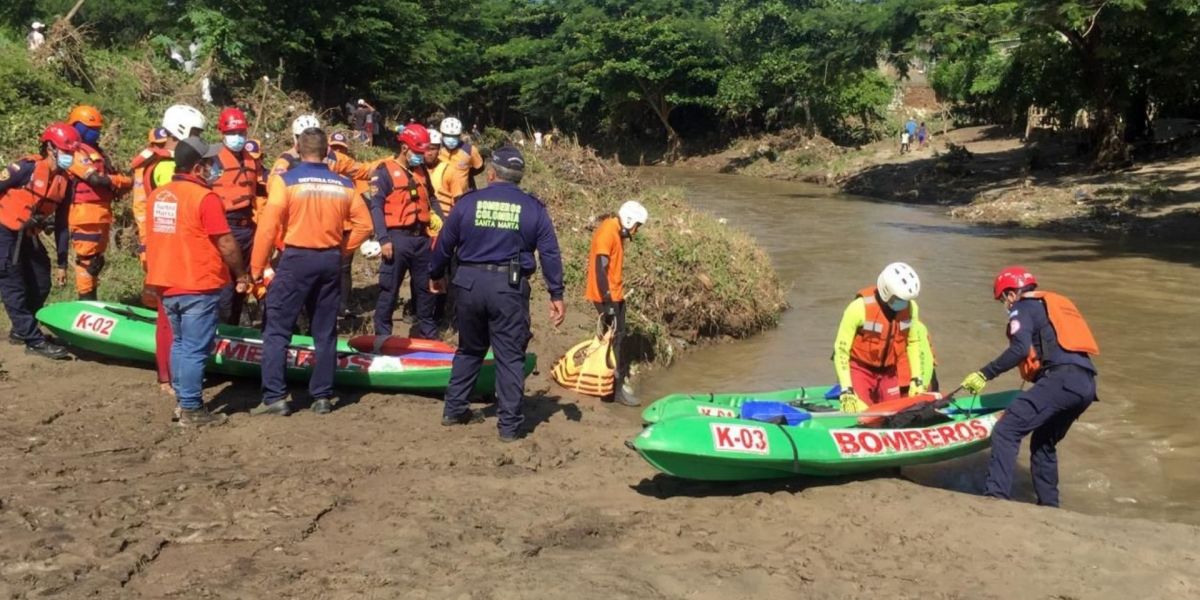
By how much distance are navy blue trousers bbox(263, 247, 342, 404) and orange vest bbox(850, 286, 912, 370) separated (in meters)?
3.60

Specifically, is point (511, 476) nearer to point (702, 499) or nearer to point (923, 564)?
point (702, 499)

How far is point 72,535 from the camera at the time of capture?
162 inches

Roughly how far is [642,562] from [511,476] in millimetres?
1344

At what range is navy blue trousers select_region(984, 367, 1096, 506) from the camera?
5.78 metres

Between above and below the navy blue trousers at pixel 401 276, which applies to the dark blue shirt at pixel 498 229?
above

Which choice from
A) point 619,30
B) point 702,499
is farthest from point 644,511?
point 619,30

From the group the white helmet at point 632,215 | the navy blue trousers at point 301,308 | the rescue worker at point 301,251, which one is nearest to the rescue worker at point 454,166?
the white helmet at point 632,215

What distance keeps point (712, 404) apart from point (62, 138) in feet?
17.3

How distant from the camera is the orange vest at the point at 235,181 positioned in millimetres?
7062

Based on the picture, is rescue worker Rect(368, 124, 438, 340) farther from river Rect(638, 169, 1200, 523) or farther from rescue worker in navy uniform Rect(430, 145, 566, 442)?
river Rect(638, 169, 1200, 523)

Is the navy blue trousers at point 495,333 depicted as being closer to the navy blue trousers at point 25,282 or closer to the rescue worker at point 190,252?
the rescue worker at point 190,252

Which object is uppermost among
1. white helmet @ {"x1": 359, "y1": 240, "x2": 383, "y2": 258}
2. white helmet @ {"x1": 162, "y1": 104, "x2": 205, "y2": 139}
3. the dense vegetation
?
the dense vegetation

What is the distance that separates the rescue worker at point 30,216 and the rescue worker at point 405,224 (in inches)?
91.8

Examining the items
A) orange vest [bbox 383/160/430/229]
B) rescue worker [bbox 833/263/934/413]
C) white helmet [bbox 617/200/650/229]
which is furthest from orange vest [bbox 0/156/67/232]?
rescue worker [bbox 833/263/934/413]
